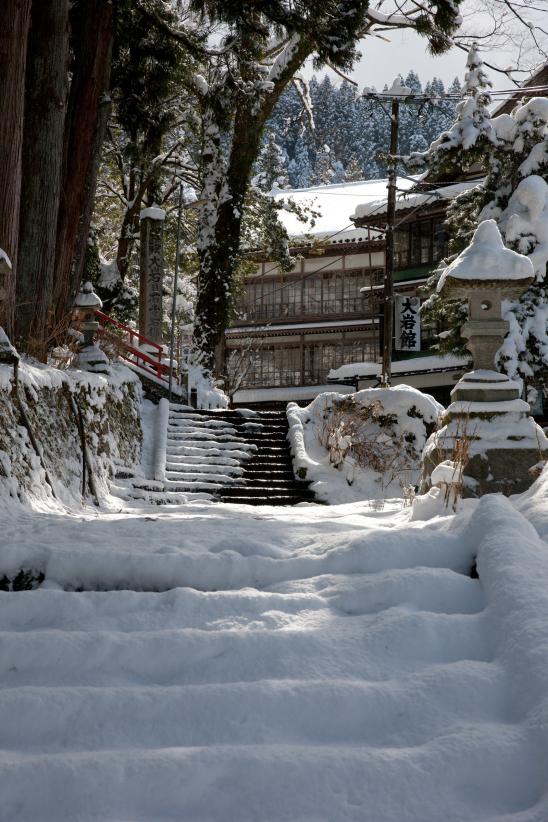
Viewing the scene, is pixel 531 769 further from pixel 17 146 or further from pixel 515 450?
pixel 17 146

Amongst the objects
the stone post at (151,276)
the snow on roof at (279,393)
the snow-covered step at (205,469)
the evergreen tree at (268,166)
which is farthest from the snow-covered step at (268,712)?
the snow on roof at (279,393)

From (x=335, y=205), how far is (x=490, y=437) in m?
25.9

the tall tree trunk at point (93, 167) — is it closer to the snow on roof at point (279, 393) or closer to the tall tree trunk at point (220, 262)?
the tall tree trunk at point (220, 262)

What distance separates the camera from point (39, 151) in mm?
8727

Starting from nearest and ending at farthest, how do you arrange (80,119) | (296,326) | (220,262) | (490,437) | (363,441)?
(490,437)
(80,119)
(363,441)
(220,262)
(296,326)

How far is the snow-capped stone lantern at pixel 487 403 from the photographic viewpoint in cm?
685

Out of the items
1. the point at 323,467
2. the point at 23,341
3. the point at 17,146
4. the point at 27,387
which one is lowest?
the point at 323,467

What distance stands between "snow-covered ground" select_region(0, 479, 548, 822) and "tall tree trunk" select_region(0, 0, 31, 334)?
4893 mm

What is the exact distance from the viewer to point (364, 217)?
23.3 meters

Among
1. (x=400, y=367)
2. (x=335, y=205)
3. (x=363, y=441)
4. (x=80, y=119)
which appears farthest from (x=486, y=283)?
(x=335, y=205)

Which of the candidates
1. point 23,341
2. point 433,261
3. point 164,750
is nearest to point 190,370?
point 23,341

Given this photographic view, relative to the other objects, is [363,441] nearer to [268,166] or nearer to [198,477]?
[198,477]

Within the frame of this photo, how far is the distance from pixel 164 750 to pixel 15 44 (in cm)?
794

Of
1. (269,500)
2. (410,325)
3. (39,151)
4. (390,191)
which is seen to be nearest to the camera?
(39,151)
